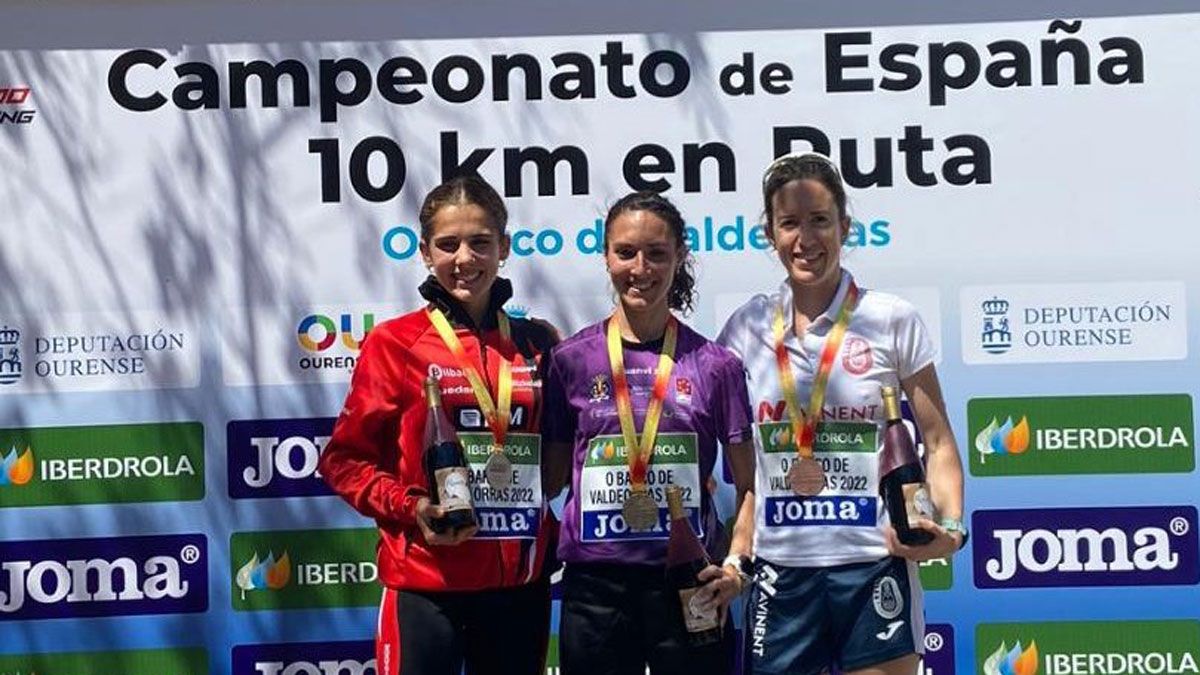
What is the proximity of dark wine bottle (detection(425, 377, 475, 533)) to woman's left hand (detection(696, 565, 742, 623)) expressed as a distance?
1.66 ft

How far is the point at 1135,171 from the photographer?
4.15 metres

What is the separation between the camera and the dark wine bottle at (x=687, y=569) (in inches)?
130

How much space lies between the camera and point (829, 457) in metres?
3.45

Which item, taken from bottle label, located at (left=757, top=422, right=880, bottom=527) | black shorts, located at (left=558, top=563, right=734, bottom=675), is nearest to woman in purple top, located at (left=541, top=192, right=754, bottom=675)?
black shorts, located at (left=558, top=563, right=734, bottom=675)

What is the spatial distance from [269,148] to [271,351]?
540 mm

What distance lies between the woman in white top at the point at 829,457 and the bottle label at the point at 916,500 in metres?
0.06

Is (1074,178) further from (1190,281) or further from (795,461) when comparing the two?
(795,461)

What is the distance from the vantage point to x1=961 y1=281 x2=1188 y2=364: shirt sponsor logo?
4.15m

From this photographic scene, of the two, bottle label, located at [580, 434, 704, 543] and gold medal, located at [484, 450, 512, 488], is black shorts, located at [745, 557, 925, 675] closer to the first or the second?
bottle label, located at [580, 434, 704, 543]

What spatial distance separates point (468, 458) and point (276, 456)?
3.07ft

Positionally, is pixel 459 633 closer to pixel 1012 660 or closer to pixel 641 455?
pixel 641 455

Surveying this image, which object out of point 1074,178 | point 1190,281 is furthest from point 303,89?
point 1190,281

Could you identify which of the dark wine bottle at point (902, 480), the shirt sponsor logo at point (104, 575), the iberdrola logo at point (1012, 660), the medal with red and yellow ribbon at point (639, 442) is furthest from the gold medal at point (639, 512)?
the shirt sponsor logo at point (104, 575)

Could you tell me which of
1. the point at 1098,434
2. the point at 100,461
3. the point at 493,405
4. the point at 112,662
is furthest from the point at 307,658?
the point at 1098,434
